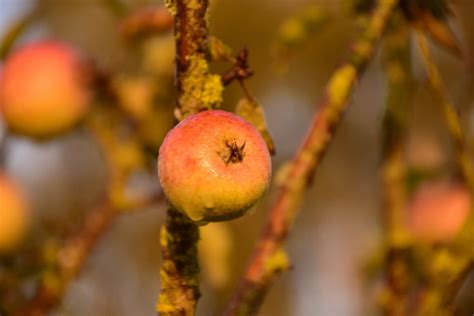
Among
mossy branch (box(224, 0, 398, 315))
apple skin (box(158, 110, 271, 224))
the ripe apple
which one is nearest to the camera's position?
apple skin (box(158, 110, 271, 224))

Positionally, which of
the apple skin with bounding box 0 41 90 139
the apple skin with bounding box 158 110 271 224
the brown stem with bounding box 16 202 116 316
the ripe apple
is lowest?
the apple skin with bounding box 158 110 271 224

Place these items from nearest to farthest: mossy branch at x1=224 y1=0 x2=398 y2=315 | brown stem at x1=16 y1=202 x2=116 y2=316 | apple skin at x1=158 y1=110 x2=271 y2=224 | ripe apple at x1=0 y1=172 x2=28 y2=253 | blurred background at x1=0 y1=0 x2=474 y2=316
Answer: apple skin at x1=158 y1=110 x2=271 y2=224 → mossy branch at x1=224 y1=0 x2=398 y2=315 → brown stem at x1=16 y1=202 x2=116 y2=316 → ripe apple at x1=0 y1=172 x2=28 y2=253 → blurred background at x1=0 y1=0 x2=474 y2=316

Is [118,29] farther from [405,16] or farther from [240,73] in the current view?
[240,73]

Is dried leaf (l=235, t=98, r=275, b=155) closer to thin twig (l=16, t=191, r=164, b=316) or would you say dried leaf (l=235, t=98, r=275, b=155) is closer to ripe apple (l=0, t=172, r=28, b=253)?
thin twig (l=16, t=191, r=164, b=316)

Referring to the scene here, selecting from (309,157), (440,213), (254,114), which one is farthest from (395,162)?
(254,114)

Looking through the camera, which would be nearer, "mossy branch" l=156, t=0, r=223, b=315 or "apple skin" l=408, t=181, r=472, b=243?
"mossy branch" l=156, t=0, r=223, b=315

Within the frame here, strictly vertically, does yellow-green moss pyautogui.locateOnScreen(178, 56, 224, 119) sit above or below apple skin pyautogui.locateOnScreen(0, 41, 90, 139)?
below

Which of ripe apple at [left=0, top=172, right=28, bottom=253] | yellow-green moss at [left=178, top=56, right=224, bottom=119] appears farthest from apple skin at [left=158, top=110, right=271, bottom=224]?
ripe apple at [left=0, top=172, right=28, bottom=253]

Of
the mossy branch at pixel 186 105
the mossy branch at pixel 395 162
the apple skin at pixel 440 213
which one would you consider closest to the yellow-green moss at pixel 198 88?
the mossy branch at pixel 186 105
